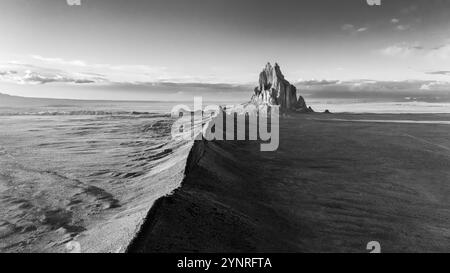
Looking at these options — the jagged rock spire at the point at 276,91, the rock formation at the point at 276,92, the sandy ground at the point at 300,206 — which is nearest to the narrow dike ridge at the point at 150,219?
the sandy ground at the point at 300,206

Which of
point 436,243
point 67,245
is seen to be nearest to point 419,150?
point 436,243

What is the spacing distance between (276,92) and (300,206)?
73.8m

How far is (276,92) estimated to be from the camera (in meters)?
86.6

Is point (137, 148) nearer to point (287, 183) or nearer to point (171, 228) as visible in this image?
point (287, 183)

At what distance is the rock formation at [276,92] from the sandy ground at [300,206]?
6053cm

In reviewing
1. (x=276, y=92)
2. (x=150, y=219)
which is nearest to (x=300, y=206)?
(x=150, y=219)

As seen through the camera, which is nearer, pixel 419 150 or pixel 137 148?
pixel 137 148

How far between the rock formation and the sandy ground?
60529 millimetres

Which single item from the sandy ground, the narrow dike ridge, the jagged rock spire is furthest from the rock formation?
the narrow dike ridge

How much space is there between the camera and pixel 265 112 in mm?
79688

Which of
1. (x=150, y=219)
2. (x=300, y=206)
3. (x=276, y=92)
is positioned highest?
(x=276, y=92)

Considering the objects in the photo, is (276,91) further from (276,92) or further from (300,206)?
(300,206)

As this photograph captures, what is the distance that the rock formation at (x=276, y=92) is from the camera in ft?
282

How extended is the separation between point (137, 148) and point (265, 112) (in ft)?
183
